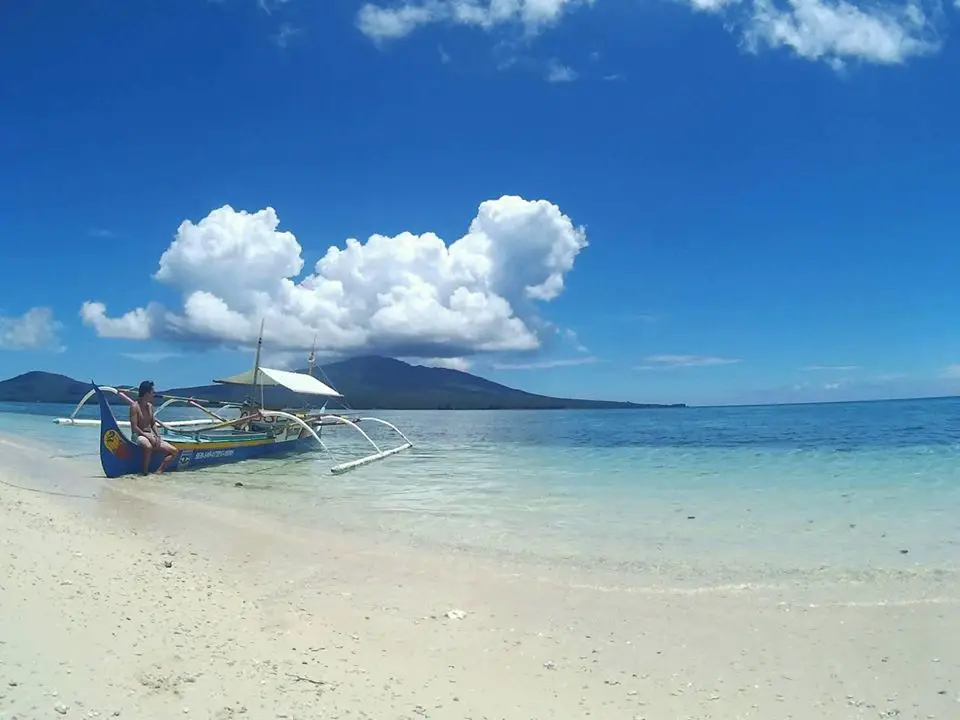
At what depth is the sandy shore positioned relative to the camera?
4391 mm

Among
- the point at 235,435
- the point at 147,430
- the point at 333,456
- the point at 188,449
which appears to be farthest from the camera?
the point at 333,456

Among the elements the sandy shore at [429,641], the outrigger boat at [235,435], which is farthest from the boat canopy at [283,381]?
the sandy shore at [429,641]

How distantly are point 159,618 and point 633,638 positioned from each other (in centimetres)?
418

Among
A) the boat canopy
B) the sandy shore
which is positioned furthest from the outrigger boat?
the sandy shore

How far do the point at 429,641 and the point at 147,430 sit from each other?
15.7m

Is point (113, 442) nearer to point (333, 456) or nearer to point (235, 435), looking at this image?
point (235, 435)

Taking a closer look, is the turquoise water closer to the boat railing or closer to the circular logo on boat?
the boat railing

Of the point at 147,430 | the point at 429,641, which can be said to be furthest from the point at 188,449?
the point at 429,641

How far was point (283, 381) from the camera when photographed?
29.4 metres

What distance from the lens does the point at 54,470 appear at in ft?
64.6

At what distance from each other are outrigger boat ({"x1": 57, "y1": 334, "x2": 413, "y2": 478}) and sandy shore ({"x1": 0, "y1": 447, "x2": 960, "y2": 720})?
396 inches

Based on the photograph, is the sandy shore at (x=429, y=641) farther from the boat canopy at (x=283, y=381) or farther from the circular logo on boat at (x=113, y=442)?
the boat canopy at (x=283, y=381)

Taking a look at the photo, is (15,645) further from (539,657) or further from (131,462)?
(131,462)

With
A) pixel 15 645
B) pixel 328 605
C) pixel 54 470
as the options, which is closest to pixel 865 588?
pixel 328 605
